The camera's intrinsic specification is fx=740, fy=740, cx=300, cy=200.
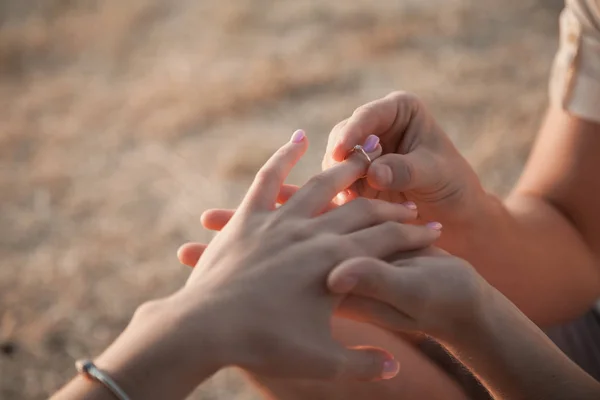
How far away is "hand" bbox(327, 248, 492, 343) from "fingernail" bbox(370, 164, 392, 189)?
0.10m

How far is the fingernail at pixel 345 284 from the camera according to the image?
1.76ft

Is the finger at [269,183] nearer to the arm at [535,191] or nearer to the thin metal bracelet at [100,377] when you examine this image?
the arm at [535,191]

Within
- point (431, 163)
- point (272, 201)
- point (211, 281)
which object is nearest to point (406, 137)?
point (431, 163)

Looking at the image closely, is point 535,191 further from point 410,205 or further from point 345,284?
point 345,284

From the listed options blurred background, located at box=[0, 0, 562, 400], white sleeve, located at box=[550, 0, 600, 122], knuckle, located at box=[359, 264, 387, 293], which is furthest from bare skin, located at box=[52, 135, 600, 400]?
blurred background, located at box=[0, 0, 562, 400]

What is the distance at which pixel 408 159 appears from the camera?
70 cm

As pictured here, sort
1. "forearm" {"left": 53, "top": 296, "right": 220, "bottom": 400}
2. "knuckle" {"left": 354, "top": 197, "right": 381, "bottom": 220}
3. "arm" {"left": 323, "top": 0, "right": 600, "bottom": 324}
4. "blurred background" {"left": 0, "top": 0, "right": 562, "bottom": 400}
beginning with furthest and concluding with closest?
"blurred background" {"left": 0, "top": 0, "right": 562, "bottom": 400} → "arm" {"left": 323, "top": 0, "right": 600, "bottom": 324} → "knuckle" {"left": 354, "top": 197, "right": 381, "bottom": 220} → "forearm" {"left": 53, "top": 296, "right": 220, "bottom": 400}

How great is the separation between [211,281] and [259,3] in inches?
63.3

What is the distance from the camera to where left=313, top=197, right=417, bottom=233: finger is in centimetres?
61

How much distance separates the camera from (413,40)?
1846mm

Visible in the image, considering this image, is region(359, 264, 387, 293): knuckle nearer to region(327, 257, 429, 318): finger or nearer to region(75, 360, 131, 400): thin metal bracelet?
region(327, 257, 429, 318): finger

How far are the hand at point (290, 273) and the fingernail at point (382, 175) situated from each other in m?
0.03

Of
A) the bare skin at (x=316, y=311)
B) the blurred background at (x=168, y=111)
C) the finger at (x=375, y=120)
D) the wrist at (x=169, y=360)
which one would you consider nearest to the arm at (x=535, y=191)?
the finger at (x=375, y=120)

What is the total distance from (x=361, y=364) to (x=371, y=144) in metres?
0.23
